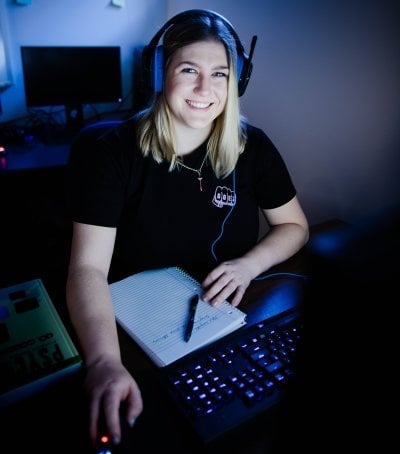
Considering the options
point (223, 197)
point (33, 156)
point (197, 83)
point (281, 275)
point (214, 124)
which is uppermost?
point (197, 83)

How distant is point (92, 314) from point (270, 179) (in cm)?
71

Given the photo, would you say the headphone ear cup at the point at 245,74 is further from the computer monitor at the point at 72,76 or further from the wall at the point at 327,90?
the computer monitor at the point at 72,76

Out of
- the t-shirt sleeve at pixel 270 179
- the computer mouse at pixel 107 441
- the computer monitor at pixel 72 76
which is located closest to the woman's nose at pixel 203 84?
the t-shirt sleeve at pixel 270 179

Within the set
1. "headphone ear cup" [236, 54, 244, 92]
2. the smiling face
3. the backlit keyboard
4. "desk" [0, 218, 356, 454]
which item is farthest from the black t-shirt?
"desk" [0, 218, 356, 454]

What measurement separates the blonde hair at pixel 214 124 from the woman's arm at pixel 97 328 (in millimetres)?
285

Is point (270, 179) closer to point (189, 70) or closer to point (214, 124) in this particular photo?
point (214, 124)

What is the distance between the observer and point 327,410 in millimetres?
242

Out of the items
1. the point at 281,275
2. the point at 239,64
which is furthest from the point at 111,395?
the point at 239,64

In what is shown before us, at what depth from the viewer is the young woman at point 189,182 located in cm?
95

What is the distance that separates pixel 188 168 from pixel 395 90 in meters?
0.79

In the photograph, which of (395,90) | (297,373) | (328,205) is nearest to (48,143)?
(328,205)

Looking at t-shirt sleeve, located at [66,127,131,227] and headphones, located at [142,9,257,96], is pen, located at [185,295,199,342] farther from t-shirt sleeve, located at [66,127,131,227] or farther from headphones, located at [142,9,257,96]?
headphones, located at [142,9,257,96]

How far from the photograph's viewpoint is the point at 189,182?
1.08 meters

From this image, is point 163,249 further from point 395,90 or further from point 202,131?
point 395,90
